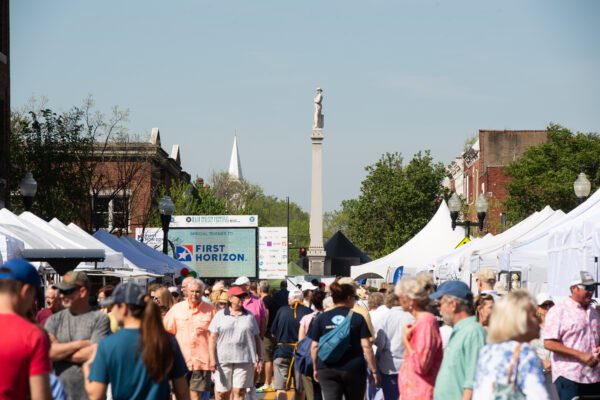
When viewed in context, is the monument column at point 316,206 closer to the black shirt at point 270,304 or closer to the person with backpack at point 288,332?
the black shirt at point 270,304

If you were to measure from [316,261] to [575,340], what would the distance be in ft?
216

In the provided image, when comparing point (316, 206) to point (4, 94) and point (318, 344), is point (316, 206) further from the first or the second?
point (318, 344)

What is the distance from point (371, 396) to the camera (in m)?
14.6

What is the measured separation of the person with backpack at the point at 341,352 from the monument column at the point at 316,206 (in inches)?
2388

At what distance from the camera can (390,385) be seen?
13.3 metres

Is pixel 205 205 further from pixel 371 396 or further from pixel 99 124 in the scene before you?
pixel 371 396

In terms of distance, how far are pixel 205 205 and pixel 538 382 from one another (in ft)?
241

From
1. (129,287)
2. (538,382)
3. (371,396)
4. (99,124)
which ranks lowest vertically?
(371,396)

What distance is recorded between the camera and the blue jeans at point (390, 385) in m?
13.2

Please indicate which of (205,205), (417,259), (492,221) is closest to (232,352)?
(417,259)

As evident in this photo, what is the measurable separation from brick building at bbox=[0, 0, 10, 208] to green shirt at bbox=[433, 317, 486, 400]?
84.6 feet

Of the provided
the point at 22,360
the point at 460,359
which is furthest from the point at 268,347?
the point at 22,360

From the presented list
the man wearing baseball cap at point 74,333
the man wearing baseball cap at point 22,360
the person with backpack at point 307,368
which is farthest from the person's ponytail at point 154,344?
the person with backpack at point 307,368

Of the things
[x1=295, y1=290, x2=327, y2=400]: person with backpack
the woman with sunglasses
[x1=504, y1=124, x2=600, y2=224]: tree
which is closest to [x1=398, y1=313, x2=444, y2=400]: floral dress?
[x1=295, y1=290, x2=327, y2=400]: person with backpack
